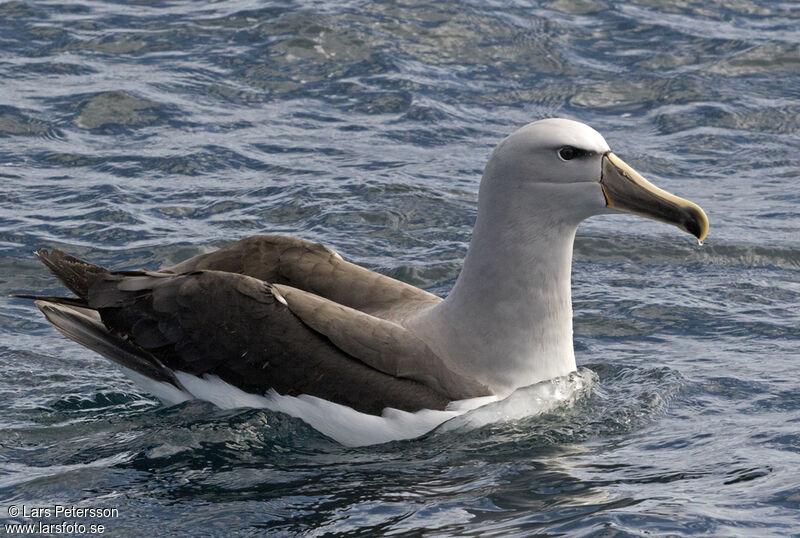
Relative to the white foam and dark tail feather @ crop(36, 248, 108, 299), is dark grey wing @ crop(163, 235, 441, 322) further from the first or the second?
the white foam

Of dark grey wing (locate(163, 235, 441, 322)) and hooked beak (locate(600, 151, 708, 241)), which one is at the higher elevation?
hooked beak (locate(600, 151, 708, 241))

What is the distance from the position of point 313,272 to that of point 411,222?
3.29m

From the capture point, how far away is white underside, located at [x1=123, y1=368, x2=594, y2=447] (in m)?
7.12

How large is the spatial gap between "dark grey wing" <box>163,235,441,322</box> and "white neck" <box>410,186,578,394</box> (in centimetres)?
47

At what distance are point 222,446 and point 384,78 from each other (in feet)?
24.1

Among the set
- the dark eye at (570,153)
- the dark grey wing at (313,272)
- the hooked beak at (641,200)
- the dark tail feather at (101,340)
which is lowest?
the dark tail feather at (101,340)

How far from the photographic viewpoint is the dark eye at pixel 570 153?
7344mm

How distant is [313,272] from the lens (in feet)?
26.2

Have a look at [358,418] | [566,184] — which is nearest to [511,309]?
[566,184]

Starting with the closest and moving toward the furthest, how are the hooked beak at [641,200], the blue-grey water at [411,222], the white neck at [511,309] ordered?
the blue-grey water at [411,222] < the hooked beak at [641,200] < the white neck at [511,309]

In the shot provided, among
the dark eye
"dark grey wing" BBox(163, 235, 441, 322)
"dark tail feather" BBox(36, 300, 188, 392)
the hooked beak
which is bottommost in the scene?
"dark tail feather" BBox(36, 300, 188, 392)

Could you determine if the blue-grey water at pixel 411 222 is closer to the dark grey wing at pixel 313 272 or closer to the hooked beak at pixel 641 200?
the dark grey wing at pixel 313 272

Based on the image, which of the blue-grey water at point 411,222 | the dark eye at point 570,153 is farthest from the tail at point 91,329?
the dark eye at point 570,153

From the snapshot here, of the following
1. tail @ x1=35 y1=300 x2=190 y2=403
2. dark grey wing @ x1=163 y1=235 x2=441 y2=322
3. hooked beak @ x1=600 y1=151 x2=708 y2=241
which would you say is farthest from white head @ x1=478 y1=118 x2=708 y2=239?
tail @ x1=35 y1=300 x2=190 y2=403
